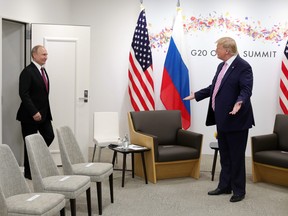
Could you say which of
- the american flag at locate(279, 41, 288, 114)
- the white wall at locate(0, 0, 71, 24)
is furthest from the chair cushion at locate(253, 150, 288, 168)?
the white wall at locate(0, 0, 71, 24)

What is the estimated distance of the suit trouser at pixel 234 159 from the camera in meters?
4.79

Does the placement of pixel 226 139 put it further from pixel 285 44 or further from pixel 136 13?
pixel 136 13

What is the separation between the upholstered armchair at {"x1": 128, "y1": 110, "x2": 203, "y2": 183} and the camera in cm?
553

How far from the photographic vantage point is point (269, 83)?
7441 mm

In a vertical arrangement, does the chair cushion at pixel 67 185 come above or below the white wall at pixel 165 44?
below

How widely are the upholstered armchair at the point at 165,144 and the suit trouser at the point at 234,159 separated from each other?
74cm

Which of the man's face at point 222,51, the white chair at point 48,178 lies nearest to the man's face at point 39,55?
the white chair at point 48,178

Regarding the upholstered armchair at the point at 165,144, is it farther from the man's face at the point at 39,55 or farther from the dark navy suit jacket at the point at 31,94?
the man's face at the point at 39,55

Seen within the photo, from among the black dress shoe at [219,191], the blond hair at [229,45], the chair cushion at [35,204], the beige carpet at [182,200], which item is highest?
the blond hair at [229,45]

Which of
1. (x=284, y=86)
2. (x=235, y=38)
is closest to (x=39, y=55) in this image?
(x=235, y=38)

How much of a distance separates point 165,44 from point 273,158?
3115mm

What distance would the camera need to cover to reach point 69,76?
249 inches

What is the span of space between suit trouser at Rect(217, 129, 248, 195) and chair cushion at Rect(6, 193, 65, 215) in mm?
2157

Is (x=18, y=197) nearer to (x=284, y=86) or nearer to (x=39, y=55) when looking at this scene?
(x=39, y=55)
